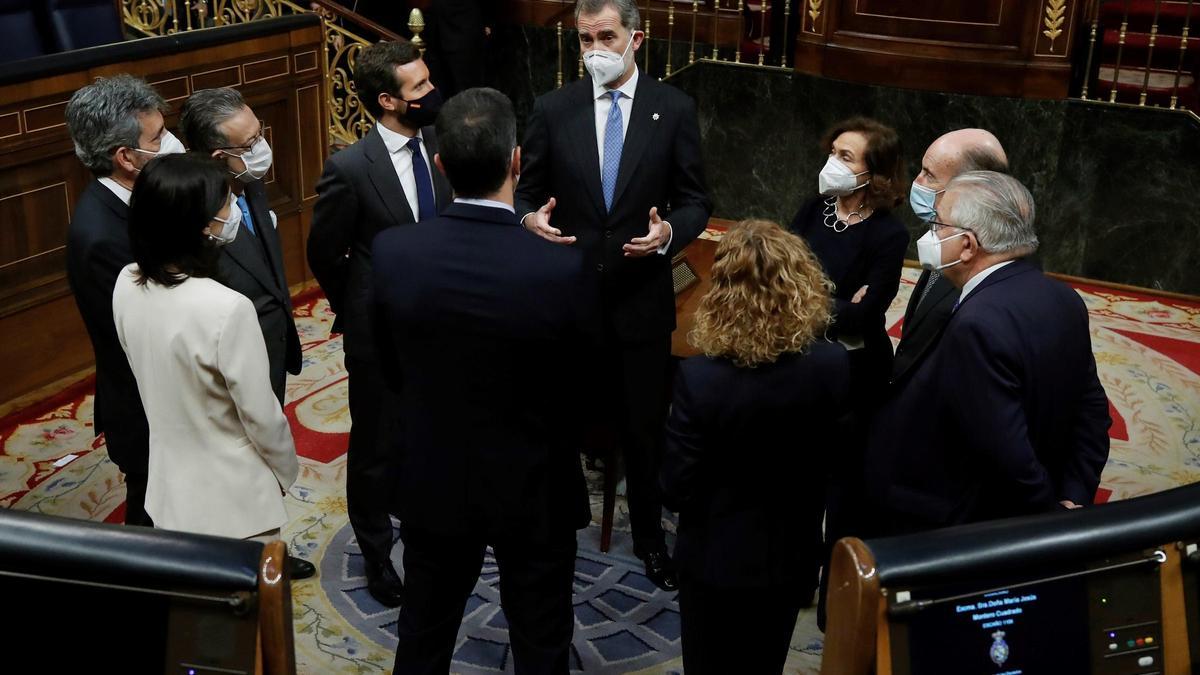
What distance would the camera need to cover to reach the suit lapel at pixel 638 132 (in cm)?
369

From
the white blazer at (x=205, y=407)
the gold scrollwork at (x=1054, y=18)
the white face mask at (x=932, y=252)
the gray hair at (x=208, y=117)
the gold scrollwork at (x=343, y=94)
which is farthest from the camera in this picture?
the gold scrollwork at (x=343, y=94)

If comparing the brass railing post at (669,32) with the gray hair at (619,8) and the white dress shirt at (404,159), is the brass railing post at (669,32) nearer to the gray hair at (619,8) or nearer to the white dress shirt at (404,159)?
the gray hair at (619,8)

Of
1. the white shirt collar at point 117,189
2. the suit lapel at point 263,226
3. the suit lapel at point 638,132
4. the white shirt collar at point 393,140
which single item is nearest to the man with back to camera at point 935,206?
the suit lapel at point 638,132

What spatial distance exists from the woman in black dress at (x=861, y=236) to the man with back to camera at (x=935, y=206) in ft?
0.77

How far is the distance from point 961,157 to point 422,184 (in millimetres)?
1565

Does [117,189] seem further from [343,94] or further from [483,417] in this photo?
[343,94]

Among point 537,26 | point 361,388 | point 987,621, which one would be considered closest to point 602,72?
point 361,388

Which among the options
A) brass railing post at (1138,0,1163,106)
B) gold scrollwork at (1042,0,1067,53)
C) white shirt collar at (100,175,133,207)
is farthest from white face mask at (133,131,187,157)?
brass railing post at (1138,0,1163,106)

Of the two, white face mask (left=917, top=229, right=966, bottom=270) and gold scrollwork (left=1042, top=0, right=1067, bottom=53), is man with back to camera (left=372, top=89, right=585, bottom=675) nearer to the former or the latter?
white face mask (left=917, top=229, right=966, bottom=270)

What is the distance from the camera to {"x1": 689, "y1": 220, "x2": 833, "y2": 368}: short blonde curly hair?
2510 millimetres

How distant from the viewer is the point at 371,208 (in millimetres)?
3475

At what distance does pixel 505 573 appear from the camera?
111 inches

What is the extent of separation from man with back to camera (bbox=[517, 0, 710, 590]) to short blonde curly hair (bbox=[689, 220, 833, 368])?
103 cm

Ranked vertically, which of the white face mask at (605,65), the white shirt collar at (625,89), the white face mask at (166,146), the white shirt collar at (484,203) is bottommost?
the white face mask at (166,146)
